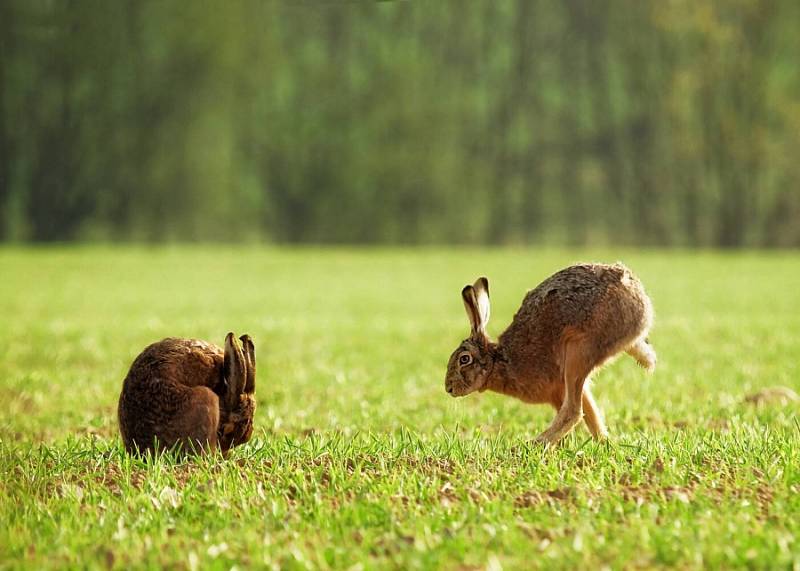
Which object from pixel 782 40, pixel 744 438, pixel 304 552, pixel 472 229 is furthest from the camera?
pixel 472 229

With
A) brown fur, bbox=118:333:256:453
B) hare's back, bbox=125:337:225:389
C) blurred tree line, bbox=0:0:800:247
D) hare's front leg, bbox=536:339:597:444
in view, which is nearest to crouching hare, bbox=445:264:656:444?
hare's front leg, bbox=536:339:597:444

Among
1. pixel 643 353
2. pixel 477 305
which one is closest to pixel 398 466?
pixel 477 305

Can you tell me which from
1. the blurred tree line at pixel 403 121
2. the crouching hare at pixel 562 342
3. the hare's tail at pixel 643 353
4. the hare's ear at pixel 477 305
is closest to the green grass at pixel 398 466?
the crouching hare at pixel 562 342

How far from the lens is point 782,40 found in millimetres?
40438

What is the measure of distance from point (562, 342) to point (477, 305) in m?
0.46

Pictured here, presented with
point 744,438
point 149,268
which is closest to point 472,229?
point 149,268

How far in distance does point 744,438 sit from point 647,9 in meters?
39.6

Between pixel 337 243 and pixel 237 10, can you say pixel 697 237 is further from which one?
pixel 237 10

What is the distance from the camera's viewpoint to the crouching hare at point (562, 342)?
457 cm

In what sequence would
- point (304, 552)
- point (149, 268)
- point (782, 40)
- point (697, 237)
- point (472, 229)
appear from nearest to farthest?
1. point (304, 552)
2. point (149, 268)
3. point (782, 40)
4. point (697, 237)
5. point (472, 229)

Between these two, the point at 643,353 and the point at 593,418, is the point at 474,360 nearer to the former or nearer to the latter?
the point at 593,418

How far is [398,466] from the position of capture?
442 cm

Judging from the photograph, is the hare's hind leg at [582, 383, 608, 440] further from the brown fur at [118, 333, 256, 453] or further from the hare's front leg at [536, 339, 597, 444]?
the brown fur at [118, 333, 256, 453]

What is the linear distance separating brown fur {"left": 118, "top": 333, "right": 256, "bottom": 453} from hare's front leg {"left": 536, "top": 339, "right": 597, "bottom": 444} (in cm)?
151
